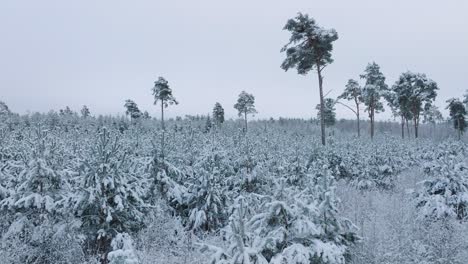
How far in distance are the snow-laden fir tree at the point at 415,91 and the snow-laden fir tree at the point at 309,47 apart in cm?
2121

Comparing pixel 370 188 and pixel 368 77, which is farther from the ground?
pixel 368 77

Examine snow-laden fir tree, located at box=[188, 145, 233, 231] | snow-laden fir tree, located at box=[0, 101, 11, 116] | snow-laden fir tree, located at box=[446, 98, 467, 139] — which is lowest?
snow-laden fir tree, located at box=[188, 145, 233, 231]

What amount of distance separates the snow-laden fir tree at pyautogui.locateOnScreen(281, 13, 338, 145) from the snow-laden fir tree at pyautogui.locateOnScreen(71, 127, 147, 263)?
55.7 feet

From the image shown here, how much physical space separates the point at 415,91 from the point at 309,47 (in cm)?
2248

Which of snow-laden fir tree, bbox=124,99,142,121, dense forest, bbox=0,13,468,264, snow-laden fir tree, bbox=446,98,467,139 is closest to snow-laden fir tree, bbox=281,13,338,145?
dense forest, bbox=0,13,468,264

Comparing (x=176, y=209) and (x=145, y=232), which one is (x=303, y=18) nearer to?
(x=176, y=209)

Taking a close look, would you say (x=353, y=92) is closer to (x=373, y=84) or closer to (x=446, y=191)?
(x=373, y=84)

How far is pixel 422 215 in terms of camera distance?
970 centimetres

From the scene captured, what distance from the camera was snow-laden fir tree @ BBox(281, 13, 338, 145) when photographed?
24.5m

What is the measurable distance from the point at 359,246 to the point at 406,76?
4038 centimetres

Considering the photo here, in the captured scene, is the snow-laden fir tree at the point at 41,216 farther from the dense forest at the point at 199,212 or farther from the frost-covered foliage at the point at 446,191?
the frost-covered foliage at the point at 446,191

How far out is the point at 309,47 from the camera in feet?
83.1

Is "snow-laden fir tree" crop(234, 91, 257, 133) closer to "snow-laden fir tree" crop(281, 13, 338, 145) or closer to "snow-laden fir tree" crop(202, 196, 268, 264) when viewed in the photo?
"snow-laden fir tree" crop(281, 13, 338, 145)

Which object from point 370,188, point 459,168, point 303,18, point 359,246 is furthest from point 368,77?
point 359,246
